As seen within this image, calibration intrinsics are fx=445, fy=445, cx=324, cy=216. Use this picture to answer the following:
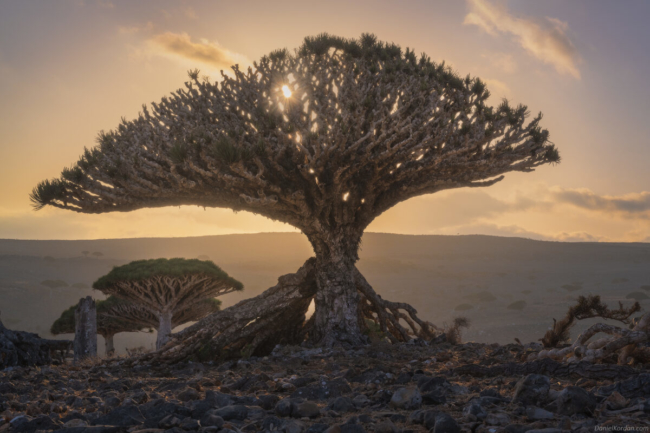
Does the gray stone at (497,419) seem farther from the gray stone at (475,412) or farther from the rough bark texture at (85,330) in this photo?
the rough bark texture at (85,330)

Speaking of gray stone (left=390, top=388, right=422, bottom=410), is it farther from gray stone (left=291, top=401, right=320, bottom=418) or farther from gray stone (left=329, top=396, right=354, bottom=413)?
gray stone (left=291, top=401, right=320, bottom=418)

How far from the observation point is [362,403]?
4.96 m

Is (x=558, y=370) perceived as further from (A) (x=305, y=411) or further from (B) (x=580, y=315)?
(A) (x=305, y=411)

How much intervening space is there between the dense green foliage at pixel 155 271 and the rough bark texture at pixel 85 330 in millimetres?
3690

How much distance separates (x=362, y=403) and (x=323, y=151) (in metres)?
6.52

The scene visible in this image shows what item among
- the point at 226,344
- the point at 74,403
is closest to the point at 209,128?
the point at 226,344

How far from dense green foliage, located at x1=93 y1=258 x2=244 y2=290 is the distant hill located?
51.4 ft

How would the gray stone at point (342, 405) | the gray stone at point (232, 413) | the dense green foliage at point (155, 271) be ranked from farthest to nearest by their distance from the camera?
the dense green foliage at point (155, 271)
the gray stone at point (342, 405)
the gray stone at point (232, 413)

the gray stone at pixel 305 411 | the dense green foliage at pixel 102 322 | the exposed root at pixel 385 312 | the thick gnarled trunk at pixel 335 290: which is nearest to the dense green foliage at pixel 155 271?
the dense green foliage at pixel 102 322

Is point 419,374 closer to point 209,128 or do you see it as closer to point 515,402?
point 515,402

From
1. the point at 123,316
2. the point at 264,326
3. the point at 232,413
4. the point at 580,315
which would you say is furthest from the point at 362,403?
the point at 123,316

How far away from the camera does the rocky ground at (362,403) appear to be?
3805 mm

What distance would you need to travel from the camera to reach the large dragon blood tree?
1092 cm

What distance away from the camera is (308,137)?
10.7m
